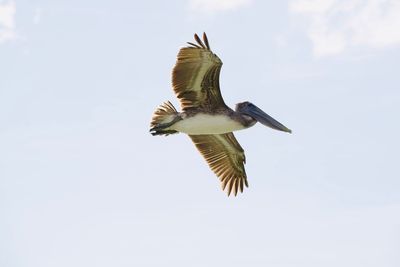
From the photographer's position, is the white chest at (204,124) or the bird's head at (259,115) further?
the bird's head at (259,115)

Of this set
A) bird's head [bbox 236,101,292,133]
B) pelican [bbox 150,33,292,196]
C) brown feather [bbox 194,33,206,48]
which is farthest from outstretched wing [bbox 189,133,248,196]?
brown feather [bbox 194,33,206,48]

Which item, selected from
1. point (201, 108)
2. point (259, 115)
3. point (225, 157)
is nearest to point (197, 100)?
point (201, 108)

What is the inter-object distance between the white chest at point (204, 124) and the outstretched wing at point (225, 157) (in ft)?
5.27

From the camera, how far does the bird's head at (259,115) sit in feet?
59.4

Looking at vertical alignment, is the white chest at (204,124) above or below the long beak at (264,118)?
below

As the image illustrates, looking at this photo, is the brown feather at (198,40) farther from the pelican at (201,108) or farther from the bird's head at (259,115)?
the bird's head at (259,115)

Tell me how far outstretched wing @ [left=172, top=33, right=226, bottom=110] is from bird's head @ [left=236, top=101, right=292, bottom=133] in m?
0.77

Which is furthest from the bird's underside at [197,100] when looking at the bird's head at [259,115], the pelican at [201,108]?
the bird's head at [259,115]

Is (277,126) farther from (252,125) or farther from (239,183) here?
(239,183)

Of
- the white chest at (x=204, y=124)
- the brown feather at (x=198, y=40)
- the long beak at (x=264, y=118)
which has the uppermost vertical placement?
the brown feather at (x=198, y=40)

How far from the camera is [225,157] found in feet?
64.3

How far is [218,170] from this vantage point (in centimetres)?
1969

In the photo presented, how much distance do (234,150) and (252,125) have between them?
167 cm

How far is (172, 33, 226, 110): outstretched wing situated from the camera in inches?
639
